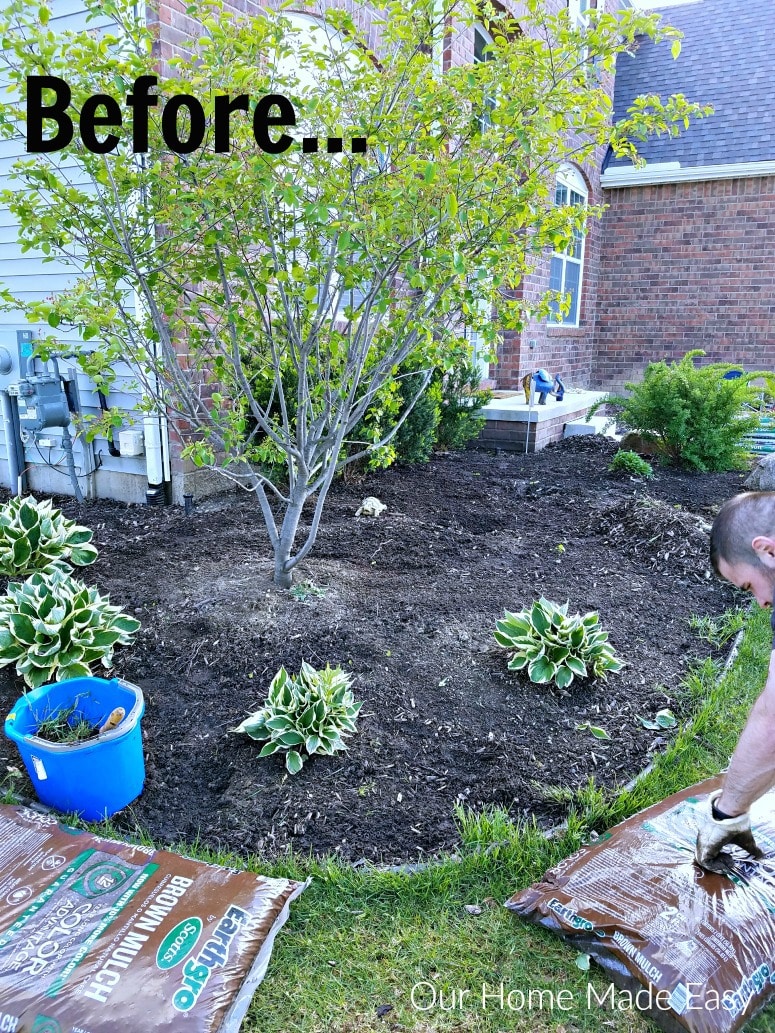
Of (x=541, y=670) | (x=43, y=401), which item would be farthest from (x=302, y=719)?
(x=43, y=401)

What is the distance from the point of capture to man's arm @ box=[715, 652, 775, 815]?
1726 millimetres

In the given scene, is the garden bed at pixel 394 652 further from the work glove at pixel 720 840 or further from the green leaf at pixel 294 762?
the work glove at pixel 720 840

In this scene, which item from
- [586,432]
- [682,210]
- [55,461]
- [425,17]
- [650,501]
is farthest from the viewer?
[682,210]

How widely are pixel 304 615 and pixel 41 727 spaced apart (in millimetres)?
1337

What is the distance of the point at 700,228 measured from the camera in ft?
41.9

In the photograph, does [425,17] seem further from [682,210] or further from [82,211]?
[682,210]

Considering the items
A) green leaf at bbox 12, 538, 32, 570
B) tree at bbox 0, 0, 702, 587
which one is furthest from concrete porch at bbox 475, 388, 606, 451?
green leaf at bbox 12, 538, 32, 570

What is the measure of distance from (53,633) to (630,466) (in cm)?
542

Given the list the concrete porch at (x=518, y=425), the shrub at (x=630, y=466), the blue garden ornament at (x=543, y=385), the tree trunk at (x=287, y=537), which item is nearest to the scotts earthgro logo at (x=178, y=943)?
the tree trunk at (x=287, y=537)

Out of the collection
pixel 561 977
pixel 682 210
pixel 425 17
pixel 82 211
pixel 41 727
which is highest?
pixel 682 210

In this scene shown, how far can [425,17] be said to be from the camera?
2818 millimetres

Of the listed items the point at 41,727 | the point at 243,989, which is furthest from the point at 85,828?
the point at 243,989

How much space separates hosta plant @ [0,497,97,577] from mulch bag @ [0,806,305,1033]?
1.92m

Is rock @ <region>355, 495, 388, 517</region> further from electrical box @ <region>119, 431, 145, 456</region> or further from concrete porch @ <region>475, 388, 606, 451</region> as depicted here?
concrete porch @ <region>475, 388, 606, 451</region>
